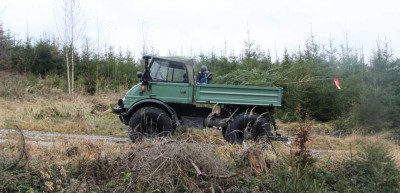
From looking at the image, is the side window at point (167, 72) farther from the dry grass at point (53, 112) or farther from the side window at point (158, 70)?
the dry grass at point (53, 112)

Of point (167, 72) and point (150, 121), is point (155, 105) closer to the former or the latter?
point (150, 121)

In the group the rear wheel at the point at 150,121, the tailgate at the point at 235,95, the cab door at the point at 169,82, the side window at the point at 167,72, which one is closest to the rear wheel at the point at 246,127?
the tailgate at the point at 235,95

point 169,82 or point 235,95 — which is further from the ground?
point 169,82

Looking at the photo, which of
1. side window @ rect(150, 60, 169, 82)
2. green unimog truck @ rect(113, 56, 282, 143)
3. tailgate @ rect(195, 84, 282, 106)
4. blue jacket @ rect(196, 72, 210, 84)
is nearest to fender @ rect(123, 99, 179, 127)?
green unimog truck @ rect(113, 56, 282, 143)

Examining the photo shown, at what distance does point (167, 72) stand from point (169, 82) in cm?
25

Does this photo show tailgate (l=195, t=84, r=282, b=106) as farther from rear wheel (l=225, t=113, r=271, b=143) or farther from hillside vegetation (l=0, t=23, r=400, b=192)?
hillside vegetation (l=0, t=23, r=400, b=192)

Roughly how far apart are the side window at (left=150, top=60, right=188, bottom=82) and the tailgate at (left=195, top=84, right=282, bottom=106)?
21.8 inches

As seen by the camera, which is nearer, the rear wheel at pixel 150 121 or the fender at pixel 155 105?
the rear wheel at pixel 150 121

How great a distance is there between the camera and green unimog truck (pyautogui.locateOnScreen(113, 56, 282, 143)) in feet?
32.2

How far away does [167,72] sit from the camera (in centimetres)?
1024

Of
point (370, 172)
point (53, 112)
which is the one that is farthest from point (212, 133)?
point (53, 112)

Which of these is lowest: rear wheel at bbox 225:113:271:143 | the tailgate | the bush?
the bush

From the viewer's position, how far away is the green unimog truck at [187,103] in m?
9.81

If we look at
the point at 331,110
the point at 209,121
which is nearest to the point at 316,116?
the point at 331,110
